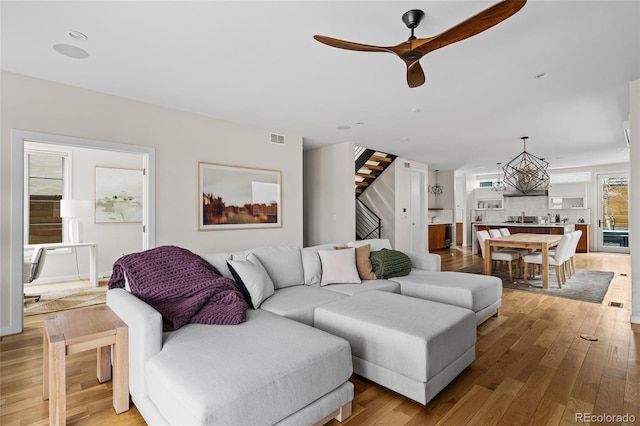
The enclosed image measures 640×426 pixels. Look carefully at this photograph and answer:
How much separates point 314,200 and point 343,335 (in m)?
4.61

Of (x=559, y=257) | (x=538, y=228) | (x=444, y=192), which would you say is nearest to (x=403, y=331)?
(x=559, y=257)

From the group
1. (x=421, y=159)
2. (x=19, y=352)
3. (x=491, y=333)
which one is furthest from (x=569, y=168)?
(x=19, y=352)

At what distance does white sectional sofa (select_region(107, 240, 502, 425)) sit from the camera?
1.38m

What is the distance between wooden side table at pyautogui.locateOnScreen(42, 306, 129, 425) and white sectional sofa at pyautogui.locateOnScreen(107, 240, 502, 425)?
0.06m

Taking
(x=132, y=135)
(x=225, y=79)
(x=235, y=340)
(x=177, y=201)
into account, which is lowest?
(x=235, y=340)

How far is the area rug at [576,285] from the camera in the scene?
4.43m

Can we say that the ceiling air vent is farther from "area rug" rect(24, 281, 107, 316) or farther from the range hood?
the range hood

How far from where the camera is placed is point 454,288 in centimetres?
304

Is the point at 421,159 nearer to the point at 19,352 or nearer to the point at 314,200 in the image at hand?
the point at 314,200

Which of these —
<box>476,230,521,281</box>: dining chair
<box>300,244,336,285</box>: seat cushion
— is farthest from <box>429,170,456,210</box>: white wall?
<box>300,244,336,285</box>: seat cushion

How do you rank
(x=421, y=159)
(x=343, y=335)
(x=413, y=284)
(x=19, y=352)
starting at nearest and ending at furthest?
(x=343, y=335) < (x=19, y=352) < (x=413, y=284) < (x=421, y=159)

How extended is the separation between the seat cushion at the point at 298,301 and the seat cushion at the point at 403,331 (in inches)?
4.3

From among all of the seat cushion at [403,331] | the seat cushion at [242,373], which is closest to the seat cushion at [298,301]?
the seat cushion at [403,331]

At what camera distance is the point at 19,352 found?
8.91ft
